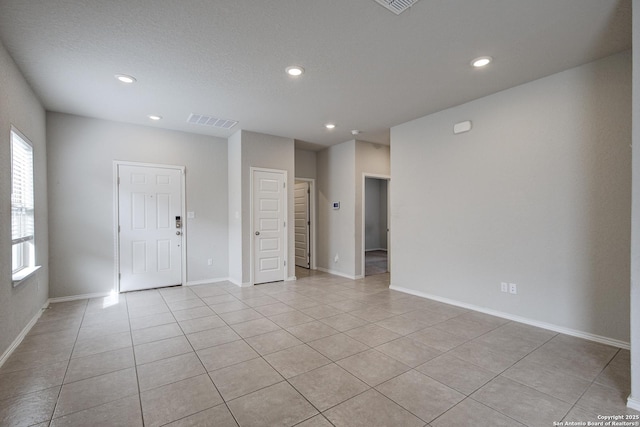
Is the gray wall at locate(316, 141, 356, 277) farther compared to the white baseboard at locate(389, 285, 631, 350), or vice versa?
the gray wall at locate(316, 141, 356, 277)

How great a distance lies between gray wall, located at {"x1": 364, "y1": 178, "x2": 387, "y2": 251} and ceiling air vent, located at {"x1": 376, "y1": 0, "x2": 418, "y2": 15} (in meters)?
8.29

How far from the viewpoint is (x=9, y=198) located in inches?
110

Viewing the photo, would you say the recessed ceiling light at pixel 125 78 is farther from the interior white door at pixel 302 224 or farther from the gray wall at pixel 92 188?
the interior white door at pixel 302 224

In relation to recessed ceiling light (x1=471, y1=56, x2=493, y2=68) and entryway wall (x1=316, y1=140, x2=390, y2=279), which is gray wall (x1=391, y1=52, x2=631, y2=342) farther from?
entryway wall (x1=316, y1=140, x2=390, y2=279)

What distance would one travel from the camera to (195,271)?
215 inches

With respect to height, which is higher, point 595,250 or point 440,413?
point 595,250

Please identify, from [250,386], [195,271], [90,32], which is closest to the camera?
[250,386]

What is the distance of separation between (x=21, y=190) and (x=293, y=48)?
3.32m

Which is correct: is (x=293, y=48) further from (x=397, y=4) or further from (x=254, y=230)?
(x=254, y=230)

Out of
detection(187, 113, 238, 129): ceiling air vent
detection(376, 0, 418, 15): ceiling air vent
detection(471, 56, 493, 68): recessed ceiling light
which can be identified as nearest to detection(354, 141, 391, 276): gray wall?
detection(187, 113, 238, 129): ceiling air vent

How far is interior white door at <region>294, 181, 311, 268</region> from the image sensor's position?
7.06 meters

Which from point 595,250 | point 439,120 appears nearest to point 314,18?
point 439,120

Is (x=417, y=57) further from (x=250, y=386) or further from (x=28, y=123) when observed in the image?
(x=28, y=123)

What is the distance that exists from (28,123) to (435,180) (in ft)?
16.9
